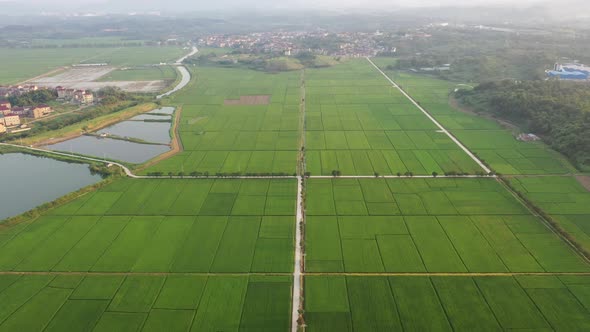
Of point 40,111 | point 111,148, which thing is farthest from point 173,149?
point 40,111

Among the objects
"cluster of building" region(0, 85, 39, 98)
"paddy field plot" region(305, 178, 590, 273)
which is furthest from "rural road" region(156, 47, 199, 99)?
"paddy field plot" region(305, 178, 590, 273)

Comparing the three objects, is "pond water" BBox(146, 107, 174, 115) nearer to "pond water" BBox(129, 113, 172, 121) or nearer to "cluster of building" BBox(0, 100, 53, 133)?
"pond water" BBox(129, 113, 172, 121)

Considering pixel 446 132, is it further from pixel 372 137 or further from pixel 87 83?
pixel 87 83

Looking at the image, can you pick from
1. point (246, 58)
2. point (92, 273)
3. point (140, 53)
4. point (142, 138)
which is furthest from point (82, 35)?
point (92, 273)

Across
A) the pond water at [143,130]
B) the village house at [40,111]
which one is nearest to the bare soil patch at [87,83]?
the village house at [40,111]

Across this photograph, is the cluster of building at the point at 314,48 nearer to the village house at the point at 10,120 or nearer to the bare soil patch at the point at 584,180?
the village house at the point at 10,120

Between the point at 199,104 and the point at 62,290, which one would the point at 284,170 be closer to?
the point at 62,290

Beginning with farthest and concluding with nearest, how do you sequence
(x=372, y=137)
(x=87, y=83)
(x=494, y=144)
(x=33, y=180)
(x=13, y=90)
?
(x=87, y=83)
(x=13, y=90)
(x=372, y=137)
(x=494, y=144)
(x=33, y=180)
